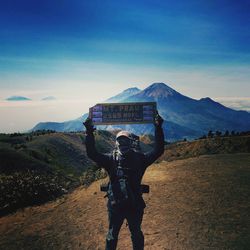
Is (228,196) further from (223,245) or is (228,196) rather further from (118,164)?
(118,164)

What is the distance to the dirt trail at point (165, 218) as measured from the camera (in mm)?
7477

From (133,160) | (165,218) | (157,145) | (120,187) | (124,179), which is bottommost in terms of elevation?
(165,218)

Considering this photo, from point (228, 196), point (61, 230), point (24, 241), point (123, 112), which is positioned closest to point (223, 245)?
point (228, 196)

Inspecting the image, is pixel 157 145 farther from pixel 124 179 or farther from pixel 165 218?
pixel 165 218

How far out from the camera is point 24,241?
27.4ft

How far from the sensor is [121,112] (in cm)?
555

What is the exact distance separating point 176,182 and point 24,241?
6621mm

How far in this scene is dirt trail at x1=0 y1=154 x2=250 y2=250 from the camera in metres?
7.48

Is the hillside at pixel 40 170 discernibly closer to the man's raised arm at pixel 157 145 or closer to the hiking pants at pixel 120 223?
the man's raised arm at pixel 157 145

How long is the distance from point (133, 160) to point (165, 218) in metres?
4.85

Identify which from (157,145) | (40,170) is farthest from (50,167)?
(157,145)

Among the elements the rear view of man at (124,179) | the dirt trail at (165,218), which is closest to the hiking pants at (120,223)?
the rear view of man at (124,179)

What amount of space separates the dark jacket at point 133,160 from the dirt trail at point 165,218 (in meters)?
3.17

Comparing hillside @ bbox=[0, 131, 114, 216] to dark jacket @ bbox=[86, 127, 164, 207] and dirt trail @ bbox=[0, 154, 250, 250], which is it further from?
dirt trail @ bbox=[0, 154, 250, 250]
